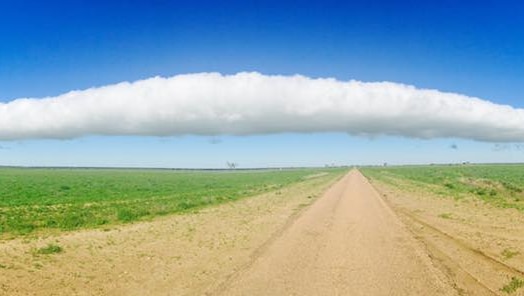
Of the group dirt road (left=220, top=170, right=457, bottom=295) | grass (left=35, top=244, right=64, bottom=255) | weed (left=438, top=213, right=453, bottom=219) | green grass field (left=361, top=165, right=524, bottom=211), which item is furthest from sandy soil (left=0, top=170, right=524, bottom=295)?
green grass field (left=361, top=165, right=524, bottom=211)

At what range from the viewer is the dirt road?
38.0 feet

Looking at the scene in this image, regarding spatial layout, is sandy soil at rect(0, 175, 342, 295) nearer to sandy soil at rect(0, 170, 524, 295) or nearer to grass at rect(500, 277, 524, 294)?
sandy soil at rect(0, 170, 524, 295)

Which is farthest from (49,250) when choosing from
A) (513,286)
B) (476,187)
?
(476,187)

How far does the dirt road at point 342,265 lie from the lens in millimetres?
11586

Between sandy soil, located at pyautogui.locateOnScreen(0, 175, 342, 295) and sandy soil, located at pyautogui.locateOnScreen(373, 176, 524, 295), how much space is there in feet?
20.5

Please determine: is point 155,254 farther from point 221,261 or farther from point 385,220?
point 385,220

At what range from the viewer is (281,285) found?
39.0 ft

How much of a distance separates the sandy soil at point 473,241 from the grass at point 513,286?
10 centimetres

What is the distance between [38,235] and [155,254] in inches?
285

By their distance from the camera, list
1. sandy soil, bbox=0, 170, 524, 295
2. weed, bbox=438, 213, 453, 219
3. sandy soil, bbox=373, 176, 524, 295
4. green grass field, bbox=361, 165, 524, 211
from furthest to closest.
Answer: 1. green grass field, bbox=361, 165, 524, 211
2. weed, bbox=438, 213, 453, 219
3. sandy soil, bbox=373, 176, 524, 295
4. sandy soil, bbox=0, 170, 524, 295

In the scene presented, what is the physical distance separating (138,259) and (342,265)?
675 centimetres

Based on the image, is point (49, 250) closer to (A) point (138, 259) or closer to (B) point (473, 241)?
(A) point (138, 259)

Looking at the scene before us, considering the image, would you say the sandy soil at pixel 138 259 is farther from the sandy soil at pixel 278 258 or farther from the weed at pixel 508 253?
the weed at pixel 508 253

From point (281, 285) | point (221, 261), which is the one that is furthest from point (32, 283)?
point (281, 285)
